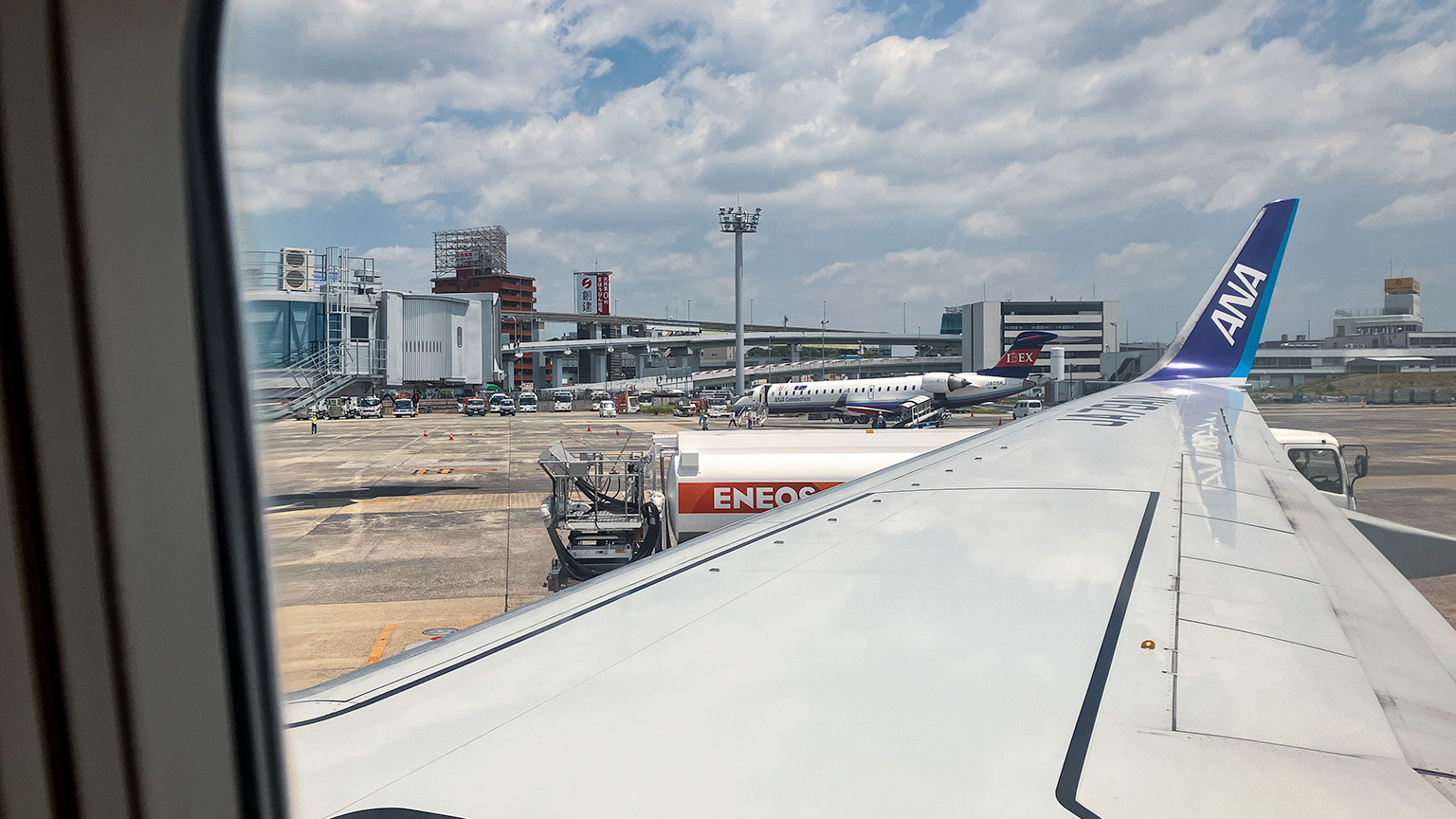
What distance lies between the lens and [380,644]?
352 inches

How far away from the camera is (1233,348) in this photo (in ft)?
29.6

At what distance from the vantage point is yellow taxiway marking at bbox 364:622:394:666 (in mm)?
8383

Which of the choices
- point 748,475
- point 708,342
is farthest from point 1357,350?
point 708,342

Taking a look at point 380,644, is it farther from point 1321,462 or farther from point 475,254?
point 475,254

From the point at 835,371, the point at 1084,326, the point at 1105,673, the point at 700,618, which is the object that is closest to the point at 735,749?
the point at 700,618

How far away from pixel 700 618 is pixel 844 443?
8931 millimetres

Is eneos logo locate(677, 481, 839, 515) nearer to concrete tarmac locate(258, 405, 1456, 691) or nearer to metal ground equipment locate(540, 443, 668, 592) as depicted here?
metal ground equipment locate(540, 443, 668, 592)

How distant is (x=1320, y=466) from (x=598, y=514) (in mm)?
8528

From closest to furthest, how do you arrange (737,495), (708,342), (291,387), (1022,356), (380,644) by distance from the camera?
1. (291,387)
2. (380,644)
3. (737,495)
4. (1022,356)
5. (708,342)

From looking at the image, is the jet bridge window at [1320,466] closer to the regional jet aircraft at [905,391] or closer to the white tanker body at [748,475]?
the white tanker body at [748,475]

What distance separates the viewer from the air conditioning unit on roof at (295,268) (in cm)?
171

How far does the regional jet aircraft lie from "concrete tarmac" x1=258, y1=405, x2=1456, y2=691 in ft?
42.0

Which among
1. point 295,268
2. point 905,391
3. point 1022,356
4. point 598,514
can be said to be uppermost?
point 295,268

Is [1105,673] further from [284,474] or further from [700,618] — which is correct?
[284,474]
